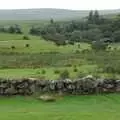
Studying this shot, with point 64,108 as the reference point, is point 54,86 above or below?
above

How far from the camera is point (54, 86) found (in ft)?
71.6

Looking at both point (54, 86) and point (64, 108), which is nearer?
point (64, 108)

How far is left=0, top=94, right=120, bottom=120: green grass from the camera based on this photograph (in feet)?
58.2

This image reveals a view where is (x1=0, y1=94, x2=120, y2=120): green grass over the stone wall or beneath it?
beneath

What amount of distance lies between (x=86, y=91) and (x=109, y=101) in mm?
1900

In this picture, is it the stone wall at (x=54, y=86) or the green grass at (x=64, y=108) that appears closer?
the green grass at (x=64, y=108)

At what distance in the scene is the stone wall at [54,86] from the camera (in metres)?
21.8

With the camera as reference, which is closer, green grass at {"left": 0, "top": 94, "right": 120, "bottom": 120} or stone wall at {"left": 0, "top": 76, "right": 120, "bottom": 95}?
green grass at {"left": 0, "top": 94, "right": 120, "bottom": 120}

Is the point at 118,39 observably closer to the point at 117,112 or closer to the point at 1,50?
the point at 1,50

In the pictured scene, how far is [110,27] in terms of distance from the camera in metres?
108

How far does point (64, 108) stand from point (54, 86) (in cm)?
278

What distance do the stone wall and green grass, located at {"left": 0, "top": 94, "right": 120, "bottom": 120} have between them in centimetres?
54

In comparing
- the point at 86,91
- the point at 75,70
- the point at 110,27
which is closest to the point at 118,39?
the point at 110,27

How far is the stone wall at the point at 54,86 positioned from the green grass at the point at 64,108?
541 mm
